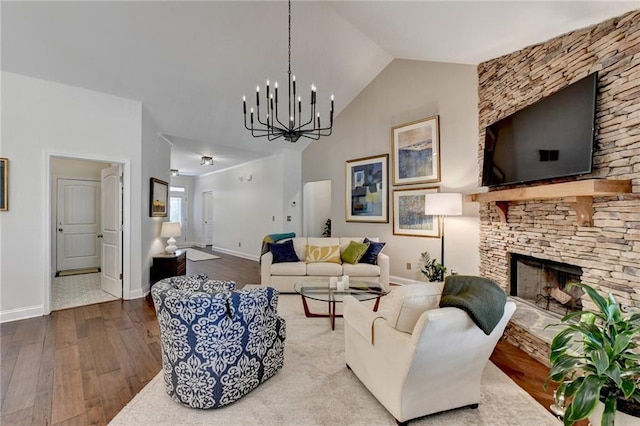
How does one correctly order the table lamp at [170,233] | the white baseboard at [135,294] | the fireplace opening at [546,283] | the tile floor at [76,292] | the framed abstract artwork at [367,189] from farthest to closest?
the framed abstract artwork at [367,189] → the table lamp at [170,233] → the white baseboard at [135,294] → the tile floor at [76,292] → the fireplace opening at [546,283]

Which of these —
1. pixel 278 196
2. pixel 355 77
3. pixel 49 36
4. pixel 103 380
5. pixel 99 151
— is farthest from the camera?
pixel 278 196

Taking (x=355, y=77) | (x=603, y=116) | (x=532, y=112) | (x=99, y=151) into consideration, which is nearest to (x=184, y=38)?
(x=99, y=151)

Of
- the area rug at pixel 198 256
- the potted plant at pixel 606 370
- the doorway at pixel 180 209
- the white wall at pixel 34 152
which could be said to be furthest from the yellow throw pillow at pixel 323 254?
the doorway at pixel 180 209

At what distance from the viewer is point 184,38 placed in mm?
3391

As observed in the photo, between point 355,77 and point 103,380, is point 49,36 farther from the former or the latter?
point 355,77

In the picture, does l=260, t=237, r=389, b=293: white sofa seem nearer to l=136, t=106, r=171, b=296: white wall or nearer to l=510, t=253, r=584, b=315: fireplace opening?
l=510, t=253, r=584, b=315: fireplace opening

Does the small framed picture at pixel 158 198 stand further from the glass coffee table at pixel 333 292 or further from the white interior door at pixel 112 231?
the glass coffee table at pixel 333 292

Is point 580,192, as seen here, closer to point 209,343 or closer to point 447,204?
point 447,204

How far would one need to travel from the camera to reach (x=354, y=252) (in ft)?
14.5

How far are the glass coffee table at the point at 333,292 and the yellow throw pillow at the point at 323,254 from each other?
2.79ft

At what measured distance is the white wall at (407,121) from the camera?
3.95 metres

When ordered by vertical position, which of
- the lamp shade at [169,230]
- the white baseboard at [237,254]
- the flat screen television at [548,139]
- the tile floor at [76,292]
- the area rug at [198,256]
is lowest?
the tile floor at [76,292]

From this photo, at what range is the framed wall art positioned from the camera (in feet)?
10.5

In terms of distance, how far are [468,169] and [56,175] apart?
7.48 m
